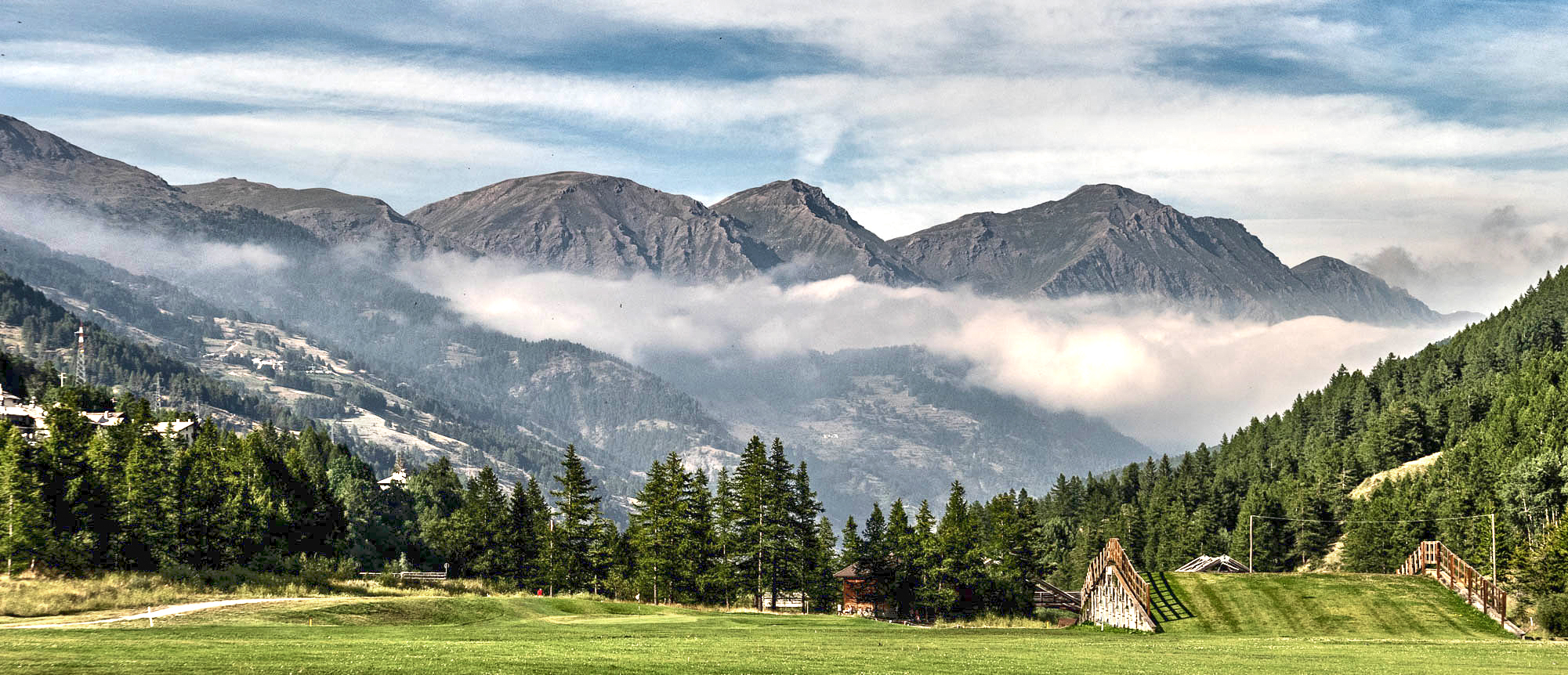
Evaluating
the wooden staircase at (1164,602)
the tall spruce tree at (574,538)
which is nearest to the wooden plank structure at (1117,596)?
the wooden staircase at (1164,602)

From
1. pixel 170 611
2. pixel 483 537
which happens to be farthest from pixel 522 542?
pixel 170 611

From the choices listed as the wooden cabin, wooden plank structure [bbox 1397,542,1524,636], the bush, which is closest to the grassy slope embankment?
the bush

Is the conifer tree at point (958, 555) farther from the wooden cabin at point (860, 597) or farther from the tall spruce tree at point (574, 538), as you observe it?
the tall spruce tree at point (574, 538)

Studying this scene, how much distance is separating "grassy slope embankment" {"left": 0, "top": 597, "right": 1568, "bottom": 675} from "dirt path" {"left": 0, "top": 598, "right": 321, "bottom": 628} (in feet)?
6.72

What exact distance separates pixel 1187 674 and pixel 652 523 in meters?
77.3

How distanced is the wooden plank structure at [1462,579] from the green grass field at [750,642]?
2.21 m

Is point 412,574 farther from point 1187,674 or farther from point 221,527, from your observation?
point 1187,674

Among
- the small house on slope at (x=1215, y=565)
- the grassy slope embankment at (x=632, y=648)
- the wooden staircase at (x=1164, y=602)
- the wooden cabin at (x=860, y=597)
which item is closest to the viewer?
the grassy slope embankment at (x=632, y=648)

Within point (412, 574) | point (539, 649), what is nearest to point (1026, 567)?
point (412, 574)

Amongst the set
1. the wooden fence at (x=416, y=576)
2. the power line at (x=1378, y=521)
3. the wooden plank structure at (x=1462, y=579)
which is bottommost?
the wooden fence at (x=416, y=576)

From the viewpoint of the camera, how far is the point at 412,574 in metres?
137

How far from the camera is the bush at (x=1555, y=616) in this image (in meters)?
80.5

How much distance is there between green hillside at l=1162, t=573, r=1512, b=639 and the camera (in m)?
82.0

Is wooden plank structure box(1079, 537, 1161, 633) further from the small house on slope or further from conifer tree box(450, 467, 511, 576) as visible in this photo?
conifer tree box(450, 467, 511, 576)
